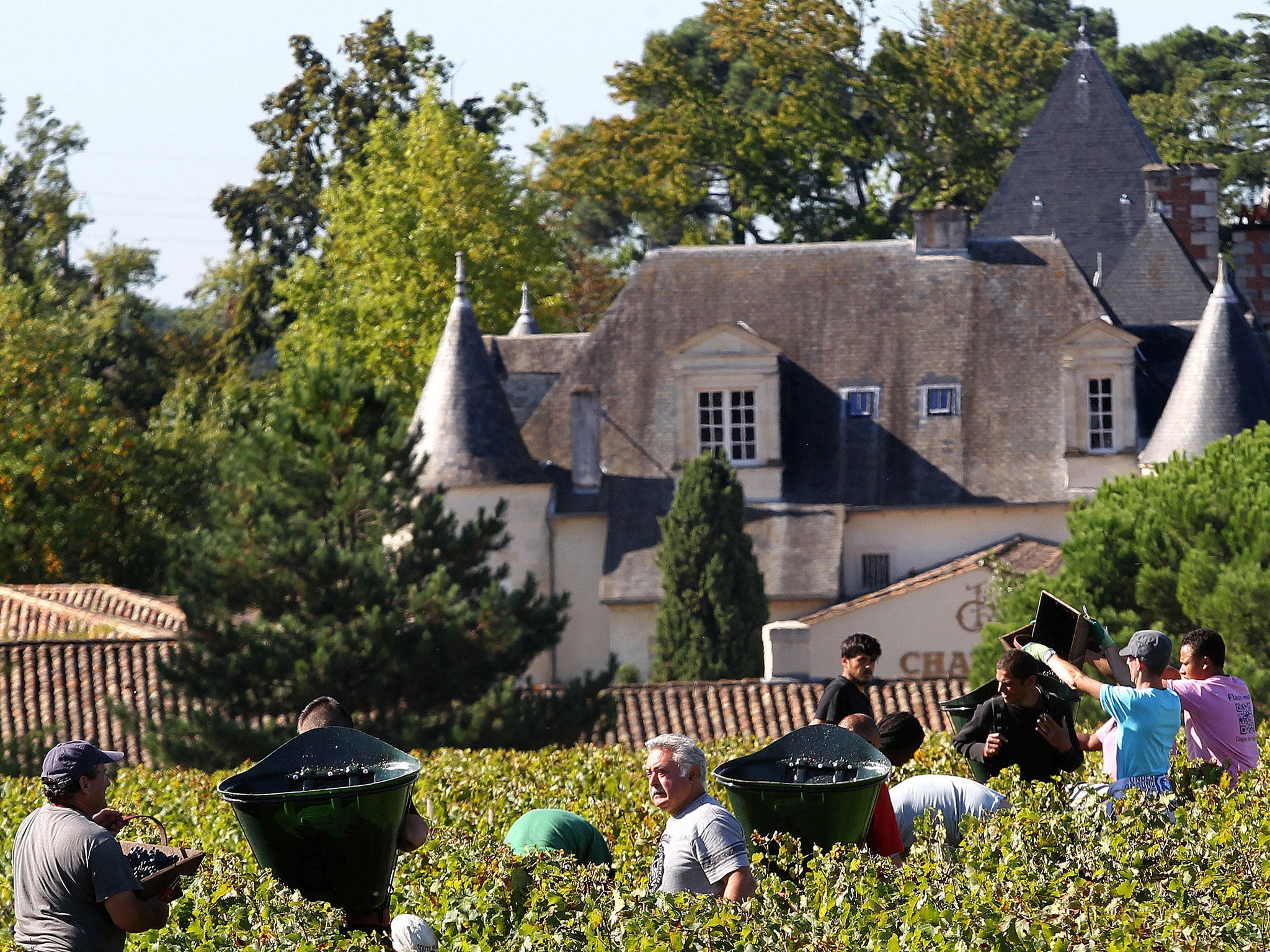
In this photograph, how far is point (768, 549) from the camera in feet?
125

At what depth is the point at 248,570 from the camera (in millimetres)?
29172

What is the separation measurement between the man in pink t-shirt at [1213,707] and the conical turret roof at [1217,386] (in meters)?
26.9

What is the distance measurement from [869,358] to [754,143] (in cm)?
1562

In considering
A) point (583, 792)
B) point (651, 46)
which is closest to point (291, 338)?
point (651, 46)

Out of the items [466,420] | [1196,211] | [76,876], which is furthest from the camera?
[1196,211]

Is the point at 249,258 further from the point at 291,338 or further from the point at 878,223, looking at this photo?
the point at 878,223

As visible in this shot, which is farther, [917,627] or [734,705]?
[917,627]

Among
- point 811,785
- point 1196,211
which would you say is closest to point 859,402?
point 1196,211

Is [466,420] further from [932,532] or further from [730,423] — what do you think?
[932,532]

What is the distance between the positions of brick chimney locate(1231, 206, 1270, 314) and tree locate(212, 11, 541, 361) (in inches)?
704

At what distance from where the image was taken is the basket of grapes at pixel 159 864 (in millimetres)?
6879

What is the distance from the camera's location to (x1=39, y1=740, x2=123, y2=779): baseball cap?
7.04m

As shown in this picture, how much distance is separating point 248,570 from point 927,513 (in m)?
13.7

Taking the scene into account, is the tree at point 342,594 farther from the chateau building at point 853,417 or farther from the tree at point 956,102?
the tree at point 956,102
